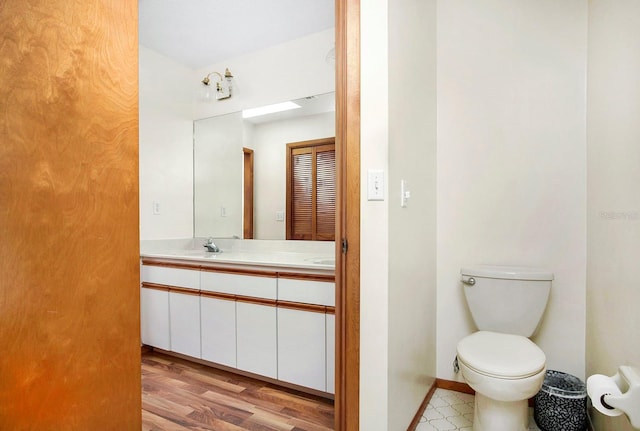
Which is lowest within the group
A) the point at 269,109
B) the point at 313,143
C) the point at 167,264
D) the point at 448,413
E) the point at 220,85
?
the point at 448,413

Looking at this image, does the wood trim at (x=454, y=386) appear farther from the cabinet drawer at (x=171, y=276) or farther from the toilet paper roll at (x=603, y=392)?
the cabinet drawer at (x=171, y=276)

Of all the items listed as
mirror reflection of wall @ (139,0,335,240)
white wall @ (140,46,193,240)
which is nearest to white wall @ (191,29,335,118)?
mirror reflection of wall @ (139,0,335,240)

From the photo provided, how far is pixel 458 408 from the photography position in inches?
73.8

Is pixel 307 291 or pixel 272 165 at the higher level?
pixel 272 165

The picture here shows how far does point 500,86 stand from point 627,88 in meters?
0.78

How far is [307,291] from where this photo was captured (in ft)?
6.34

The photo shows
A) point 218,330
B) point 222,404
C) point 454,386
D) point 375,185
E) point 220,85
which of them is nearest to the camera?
point 375,185

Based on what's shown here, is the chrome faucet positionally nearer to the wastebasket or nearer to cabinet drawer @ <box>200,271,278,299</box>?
cabinet drawer @ <box>200,271,278,299</box>

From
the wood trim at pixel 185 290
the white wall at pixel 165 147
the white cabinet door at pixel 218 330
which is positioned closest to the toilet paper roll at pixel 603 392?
the white cabinet door at pixel 218 330

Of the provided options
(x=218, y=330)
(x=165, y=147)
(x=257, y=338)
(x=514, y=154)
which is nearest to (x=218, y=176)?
(x=165, y=147)

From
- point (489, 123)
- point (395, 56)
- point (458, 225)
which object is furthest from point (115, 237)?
point (489, 123)

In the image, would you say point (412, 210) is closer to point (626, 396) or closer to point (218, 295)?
point (626, 396)

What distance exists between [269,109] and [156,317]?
184cm

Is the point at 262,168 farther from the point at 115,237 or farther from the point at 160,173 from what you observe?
the point at 115,237
